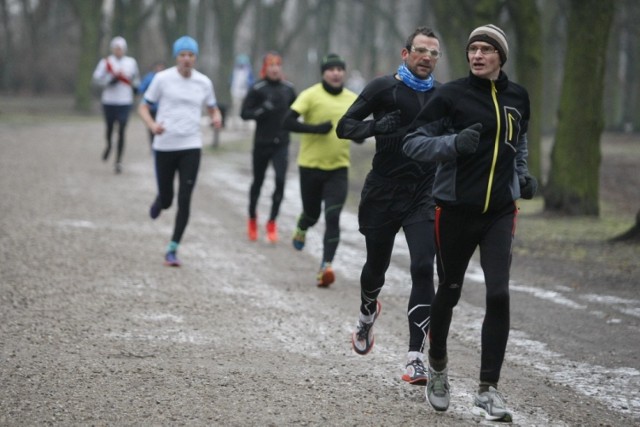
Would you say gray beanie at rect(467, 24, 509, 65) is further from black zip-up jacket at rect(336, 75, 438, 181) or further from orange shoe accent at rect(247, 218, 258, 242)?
orange shoe accent at rect(247, 218, 258, 242)

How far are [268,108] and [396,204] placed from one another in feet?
20.6

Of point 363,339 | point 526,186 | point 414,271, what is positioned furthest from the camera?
point 363,339

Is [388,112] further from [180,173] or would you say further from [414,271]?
[180,173]

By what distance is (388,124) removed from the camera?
6.90 metres

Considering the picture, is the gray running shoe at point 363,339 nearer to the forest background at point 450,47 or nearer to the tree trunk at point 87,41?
the forest background at point 450,47

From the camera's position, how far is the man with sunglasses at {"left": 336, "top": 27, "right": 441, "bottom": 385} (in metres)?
6.90

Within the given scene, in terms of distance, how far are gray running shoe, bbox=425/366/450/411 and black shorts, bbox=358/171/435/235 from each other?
44.3 inches

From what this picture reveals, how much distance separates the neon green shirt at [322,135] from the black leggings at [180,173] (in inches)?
43.8

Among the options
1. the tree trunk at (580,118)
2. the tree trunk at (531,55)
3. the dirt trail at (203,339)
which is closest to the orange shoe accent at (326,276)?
the dirt trail at (203,339)

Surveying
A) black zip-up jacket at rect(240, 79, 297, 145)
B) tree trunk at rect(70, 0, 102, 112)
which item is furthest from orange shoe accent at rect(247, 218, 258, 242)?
tree trunk at rect(70, 0, 102, 112)

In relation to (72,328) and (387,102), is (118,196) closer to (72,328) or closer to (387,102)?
(72,328)

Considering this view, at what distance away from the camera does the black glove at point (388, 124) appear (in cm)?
690

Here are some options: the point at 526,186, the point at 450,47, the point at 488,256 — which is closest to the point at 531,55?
the point at 450,47

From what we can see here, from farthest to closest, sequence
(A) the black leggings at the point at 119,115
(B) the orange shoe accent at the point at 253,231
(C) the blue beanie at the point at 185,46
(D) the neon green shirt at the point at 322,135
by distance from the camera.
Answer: (A) the black leggings at the point at 119,115, (B) the orange shoe accent at the point at 253,231, (C) the blue beanie at the point at 185,46, (D) the neon green shirt at the point at 322,135
